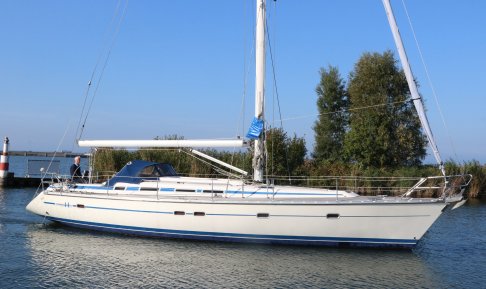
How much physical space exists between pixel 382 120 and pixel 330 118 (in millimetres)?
8691

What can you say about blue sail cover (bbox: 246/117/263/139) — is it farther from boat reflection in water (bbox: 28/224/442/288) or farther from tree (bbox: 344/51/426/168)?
tree (bbox: 344/51/426/168)

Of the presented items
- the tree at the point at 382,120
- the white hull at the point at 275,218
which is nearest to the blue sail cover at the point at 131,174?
the white hull at the point at 275,218

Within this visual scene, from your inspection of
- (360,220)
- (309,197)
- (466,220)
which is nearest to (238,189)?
(309,197)

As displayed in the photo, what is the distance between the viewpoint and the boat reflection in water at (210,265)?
41.5ft

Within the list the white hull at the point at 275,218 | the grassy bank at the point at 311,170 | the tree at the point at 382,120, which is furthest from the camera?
the tree at the point at 382,120

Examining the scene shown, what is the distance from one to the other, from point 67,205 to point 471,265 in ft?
47.3

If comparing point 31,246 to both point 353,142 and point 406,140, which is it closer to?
point 353,142

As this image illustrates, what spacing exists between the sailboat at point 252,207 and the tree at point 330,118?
95.4 ft

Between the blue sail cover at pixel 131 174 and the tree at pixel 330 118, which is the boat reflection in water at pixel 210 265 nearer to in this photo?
the blue sail cover at pixel 131 174

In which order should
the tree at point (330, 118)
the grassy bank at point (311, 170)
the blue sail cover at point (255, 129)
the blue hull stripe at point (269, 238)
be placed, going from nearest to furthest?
the blue hull stripe at point (269, 238)
the blue sail cover at point (255, 129)
the grassy bank at point (311, 170)
the tree at point (330, 118)

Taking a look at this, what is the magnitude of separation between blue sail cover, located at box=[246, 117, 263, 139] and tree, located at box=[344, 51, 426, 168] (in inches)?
833

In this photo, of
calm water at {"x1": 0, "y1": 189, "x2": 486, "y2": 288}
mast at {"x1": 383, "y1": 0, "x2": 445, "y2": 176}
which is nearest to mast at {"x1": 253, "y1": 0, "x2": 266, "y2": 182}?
calm water at {"x1": 0, "y1": 189, "x2": 486, "y2": 288}

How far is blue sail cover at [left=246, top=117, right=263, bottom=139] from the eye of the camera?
17.7 metres

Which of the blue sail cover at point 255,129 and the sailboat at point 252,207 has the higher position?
the blue sail cover at point 255,129
